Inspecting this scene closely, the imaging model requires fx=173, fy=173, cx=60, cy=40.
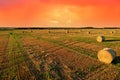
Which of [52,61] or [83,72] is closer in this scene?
[83,72]

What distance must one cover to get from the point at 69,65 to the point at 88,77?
3213mm

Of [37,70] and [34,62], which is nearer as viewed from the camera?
[37,70]

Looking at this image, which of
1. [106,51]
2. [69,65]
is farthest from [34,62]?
[106,51]

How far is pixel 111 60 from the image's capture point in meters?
14.3

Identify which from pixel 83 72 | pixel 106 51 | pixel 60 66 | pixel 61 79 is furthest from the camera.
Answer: pixel 106 51

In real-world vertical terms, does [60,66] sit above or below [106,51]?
below

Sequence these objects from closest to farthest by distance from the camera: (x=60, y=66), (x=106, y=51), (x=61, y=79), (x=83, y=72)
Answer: (x=61, y=79)
(x=83, y=72)
(x=60, y=66)
(x=106, y=51)

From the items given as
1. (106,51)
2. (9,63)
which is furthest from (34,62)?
(106,51)

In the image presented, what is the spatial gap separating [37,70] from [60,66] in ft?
6.64

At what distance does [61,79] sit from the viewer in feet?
35.2

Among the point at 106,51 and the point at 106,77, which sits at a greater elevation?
the point at 106,51

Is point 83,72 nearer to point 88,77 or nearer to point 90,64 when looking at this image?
point 88,77

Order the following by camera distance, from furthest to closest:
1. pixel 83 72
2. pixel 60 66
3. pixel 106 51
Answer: pixel 106 51
pixel 60 66
pixel 83 72

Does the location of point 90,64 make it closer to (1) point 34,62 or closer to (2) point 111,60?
(2) point 111,60
